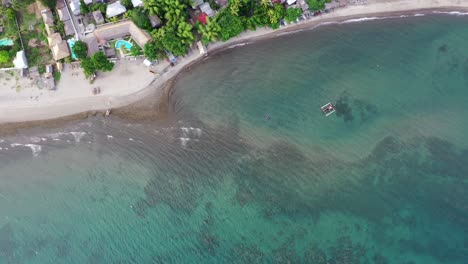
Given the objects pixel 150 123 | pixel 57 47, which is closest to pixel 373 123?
pixel 150 123

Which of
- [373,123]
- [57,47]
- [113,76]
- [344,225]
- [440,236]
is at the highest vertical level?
[57,47]

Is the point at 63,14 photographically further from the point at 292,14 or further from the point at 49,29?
the point at 292,14

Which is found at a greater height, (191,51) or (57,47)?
(57,47)

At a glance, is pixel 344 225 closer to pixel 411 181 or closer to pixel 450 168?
pixel 411 181

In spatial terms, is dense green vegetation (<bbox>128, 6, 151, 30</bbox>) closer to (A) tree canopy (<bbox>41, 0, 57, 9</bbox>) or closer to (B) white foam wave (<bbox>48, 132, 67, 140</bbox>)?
(A) tree canopy (<bbox>41, 0, 57, 9</bbox>)

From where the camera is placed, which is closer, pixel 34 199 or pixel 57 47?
pixel 57 47
